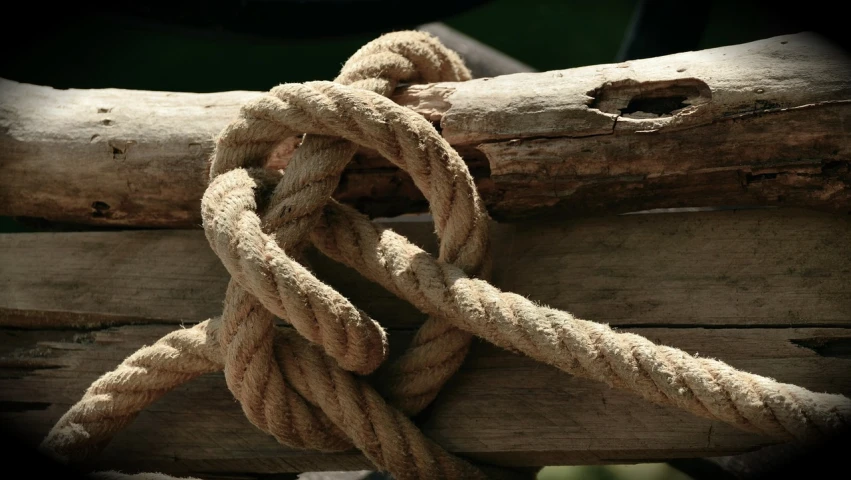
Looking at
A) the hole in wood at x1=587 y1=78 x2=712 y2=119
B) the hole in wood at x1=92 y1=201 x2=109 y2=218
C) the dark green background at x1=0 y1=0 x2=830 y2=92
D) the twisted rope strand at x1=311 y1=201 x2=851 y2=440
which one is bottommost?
the dark green background at x1=0 y1=0 x2=830 y2=92

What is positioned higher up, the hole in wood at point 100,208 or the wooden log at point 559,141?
the wooden log at point 559,141

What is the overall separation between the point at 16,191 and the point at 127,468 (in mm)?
554

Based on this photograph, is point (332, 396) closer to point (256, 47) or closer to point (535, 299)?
point (535, 299)

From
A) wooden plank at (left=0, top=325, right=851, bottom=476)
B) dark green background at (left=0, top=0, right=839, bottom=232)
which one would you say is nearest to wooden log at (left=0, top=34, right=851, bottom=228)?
wooden plank at (left=0, top=325, right=851, bottom=476)

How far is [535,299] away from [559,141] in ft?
0.89

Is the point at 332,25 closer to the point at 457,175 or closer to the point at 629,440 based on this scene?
the point at 457,175

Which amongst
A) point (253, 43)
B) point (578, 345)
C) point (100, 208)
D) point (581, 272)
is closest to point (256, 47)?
point (253, 43)

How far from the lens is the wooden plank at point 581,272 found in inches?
49.3

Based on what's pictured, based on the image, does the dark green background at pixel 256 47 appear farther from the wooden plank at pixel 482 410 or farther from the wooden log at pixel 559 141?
the wooden plank at pixel 482 410

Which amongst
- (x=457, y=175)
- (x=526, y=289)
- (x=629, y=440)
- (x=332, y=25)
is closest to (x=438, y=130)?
(x=457, y=175)

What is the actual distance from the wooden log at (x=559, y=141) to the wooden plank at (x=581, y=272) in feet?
0.14

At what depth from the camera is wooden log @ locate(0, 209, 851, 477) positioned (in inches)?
48.1

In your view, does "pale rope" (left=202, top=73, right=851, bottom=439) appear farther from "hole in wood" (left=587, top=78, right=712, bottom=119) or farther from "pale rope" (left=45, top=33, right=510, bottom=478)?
"hole in wood" (left=587, top=78, right=712, bottom=119)

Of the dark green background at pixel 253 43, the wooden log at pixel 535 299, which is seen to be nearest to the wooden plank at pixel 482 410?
the wooden log at pixel 535 299
